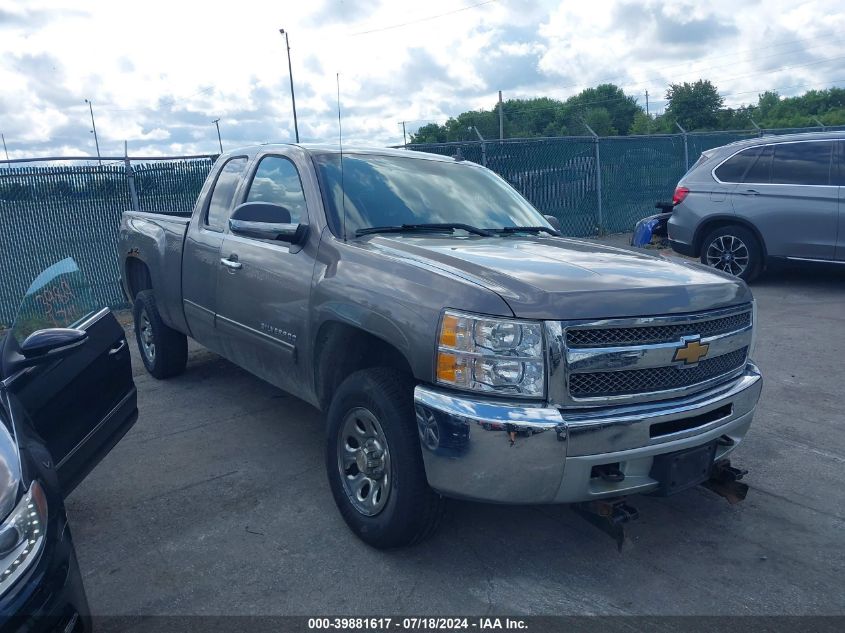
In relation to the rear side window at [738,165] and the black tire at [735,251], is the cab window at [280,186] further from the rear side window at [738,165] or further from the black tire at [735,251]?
the rear side window at [738,165]

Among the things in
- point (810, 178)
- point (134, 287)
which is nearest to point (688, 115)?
point (810, 178)

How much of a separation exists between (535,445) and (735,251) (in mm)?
7735

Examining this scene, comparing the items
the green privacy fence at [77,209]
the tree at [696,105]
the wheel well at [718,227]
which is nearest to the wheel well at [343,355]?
the green privacy fence at [77,209]

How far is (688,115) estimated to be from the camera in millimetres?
57906

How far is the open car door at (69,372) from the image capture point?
2939 millimetres

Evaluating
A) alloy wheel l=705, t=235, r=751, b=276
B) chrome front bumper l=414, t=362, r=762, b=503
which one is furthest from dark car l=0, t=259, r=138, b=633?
alloy wheel l=705, t=235, r=751, b=276

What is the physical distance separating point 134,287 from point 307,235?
3.40m

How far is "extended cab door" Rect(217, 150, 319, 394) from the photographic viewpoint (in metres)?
4.00

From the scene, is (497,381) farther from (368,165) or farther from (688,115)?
(688,115)

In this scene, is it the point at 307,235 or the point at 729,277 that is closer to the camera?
the point at 729,277

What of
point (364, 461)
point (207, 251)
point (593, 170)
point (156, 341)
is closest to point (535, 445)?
point (364, 461)

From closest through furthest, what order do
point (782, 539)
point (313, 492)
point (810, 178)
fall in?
1. point (782, 539)
2. point (313, 492)
3. point (810, 178)

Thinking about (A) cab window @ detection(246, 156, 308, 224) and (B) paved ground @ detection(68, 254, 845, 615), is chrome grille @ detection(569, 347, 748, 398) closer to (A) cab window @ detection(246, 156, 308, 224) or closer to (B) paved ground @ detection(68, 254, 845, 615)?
(B) paved ground @ detection(68, 254, 845, 615)

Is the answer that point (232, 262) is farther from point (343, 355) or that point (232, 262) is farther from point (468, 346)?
point (468, 346)
